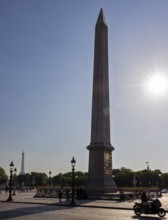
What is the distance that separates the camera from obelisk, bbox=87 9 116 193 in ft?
142

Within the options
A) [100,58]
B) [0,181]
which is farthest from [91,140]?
[0,181]

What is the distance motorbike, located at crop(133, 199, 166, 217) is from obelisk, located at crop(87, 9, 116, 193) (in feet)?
61.3

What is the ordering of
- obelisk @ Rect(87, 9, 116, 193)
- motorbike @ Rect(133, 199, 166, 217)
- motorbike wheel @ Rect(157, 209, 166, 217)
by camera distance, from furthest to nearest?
obelisk @ Rect(87, 9, 116, 193)
motorbike @ Rect(133, 199, 166, 217)
motorbike wheel @ Rect(157, 209, 166, 217)

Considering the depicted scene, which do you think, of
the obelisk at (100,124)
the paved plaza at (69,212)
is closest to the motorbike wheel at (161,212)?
the paved plaza at (69,212)

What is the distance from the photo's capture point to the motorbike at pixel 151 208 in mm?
22905

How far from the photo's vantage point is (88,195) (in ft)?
139

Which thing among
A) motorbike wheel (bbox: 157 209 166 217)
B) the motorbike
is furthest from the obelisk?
motorbike wheel (bbox: 157 209 166 217)

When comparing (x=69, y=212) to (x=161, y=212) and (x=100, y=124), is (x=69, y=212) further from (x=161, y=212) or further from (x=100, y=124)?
(x=100, y=124)

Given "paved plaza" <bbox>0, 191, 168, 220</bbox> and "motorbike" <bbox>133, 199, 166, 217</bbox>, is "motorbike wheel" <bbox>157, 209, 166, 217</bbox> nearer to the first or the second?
"motorbike" <bbox>133, 199, 166, 217</bbox>

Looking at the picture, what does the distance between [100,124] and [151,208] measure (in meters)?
22.3

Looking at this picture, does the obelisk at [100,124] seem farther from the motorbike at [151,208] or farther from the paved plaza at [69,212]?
the motorbike at [151,208]

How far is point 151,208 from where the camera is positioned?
2333cm

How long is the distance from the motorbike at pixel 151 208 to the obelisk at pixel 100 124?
18671mm

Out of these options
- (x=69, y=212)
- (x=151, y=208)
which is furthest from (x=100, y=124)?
(x=151, y=208)
